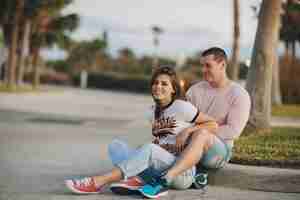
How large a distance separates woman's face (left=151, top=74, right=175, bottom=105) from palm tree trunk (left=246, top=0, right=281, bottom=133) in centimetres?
495

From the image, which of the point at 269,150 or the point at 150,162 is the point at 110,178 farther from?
the point at 269,150

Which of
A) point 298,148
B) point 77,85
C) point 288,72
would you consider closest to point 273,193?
point 298,148

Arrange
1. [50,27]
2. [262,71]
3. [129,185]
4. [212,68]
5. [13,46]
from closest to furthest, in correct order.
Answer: [129,185], [212,68], [262,71], [13,46], [50,27]

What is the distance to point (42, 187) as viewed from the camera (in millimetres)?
6062

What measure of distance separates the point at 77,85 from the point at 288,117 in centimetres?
3480

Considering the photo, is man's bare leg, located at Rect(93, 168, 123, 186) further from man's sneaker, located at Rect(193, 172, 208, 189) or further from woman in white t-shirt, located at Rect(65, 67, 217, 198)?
man's sneaker, located at Rect(193, 172, 208, 189)

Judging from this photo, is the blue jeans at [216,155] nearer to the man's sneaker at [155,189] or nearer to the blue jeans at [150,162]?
the blue jeans at [150,162]

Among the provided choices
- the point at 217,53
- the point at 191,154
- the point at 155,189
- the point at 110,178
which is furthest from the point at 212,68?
the point at 110,178

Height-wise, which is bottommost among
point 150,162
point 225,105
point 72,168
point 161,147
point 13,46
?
point 72,168

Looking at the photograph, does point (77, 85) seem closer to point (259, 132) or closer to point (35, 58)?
point (35, 58)

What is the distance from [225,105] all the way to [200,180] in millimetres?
755

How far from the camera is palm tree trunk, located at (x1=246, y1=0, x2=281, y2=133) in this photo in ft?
34.5

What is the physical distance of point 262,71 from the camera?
10.5 m

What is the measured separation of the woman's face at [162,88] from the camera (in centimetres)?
568
